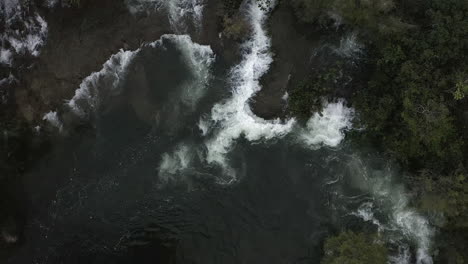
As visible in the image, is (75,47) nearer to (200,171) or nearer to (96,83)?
(96,83)

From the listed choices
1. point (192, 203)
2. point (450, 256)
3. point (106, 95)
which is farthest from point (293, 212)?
point (106, 95)

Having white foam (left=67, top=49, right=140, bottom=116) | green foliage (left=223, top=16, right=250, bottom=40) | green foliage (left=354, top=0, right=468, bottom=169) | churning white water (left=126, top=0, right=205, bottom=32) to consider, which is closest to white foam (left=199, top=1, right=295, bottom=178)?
green foliage (left=223, top=16, right=250, bottom=40)

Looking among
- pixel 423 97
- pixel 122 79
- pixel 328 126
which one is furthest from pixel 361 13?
pixel 122 79

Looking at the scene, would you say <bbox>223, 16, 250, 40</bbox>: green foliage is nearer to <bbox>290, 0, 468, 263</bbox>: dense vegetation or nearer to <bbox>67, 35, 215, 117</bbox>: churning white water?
<bbox>67, 35, 215, 117</bbox>: churning white water

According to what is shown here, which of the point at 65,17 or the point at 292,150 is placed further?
the point at 65,17

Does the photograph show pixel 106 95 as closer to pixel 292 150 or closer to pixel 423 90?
pixel 292 150
